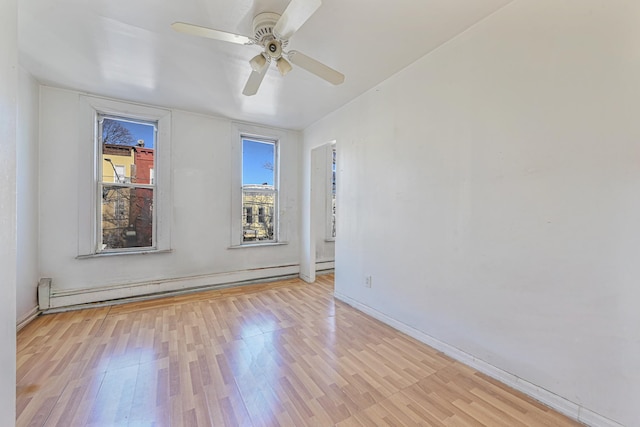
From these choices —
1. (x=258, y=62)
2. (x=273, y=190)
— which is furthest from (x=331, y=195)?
(x=258, y=62)

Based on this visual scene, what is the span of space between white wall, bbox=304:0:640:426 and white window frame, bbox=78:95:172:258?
9.76ft

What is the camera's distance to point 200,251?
368cm

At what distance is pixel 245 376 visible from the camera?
1.80 m

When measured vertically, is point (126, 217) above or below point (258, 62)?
below

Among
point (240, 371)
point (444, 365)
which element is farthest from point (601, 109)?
point (240, 371)

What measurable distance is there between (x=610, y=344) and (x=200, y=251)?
401cm

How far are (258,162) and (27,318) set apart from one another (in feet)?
10.4

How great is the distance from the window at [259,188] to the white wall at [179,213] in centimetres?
17

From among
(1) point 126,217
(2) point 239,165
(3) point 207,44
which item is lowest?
(1) point 126,217

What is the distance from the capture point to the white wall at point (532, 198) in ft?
4.28

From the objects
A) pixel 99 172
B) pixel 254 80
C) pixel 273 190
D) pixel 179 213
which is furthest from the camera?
pixel 273 190

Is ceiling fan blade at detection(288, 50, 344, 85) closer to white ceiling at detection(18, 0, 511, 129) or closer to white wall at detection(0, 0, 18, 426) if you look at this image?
white ceiling at detection(18, 0, 511, 129)

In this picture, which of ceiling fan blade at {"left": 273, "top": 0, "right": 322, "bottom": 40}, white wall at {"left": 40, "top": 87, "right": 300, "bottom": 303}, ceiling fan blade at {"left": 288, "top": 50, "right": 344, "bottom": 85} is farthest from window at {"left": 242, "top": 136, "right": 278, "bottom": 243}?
ceiling fan blade at {"left": 273, "top": 0, "right": 322, "bottom": 40}

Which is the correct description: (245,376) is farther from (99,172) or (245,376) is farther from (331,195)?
(331,195)
